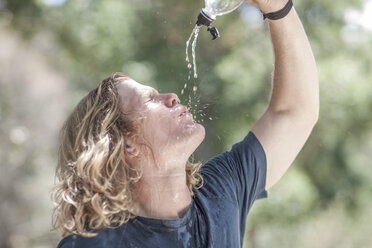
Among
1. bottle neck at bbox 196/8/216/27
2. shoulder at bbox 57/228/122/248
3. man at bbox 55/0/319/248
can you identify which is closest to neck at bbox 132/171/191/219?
man at bbox 55/0/319/248

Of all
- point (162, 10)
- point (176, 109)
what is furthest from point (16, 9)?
point (176, 109)

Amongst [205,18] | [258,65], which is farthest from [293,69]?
[258,65]

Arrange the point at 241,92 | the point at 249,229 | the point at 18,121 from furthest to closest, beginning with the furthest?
the point at 18,121 → the point at 249,229 → the point at 241,92

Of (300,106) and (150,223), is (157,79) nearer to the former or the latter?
(300,106)

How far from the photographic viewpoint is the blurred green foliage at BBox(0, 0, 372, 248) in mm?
4285

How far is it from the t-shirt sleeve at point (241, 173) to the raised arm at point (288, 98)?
1.4 inches

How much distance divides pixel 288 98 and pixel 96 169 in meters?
0.70

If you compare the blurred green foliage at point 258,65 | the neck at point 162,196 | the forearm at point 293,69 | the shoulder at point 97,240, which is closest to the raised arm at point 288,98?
the forearm at point 293,69

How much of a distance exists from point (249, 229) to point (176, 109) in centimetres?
431

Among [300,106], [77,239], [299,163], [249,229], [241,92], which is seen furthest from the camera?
[249,229]

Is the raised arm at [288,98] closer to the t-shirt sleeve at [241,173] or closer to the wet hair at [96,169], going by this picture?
the t-shirt sleeve at [241,173]

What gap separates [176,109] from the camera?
149 centimetres

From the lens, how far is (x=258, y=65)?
448 cm

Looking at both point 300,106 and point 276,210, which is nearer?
point 300,106
